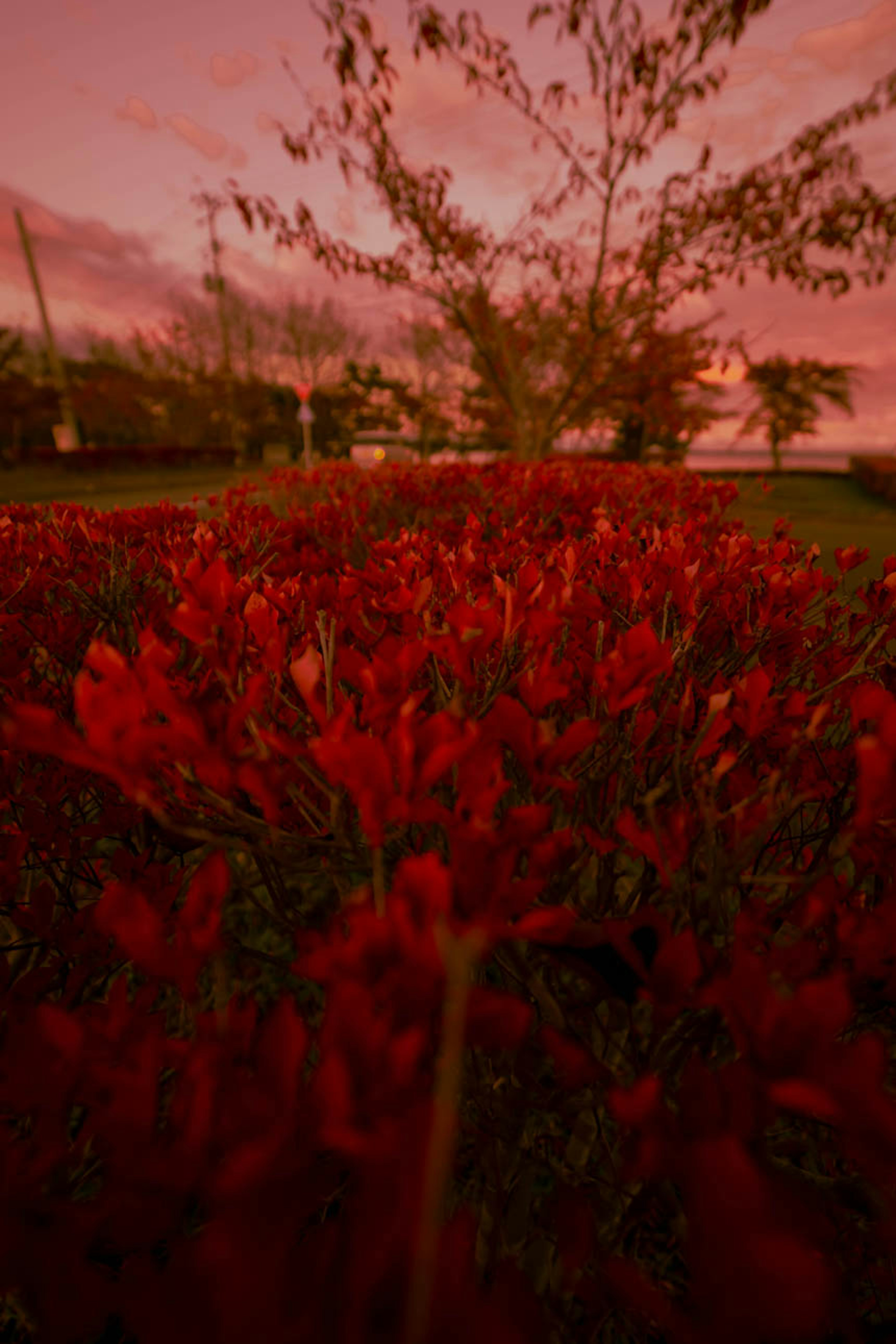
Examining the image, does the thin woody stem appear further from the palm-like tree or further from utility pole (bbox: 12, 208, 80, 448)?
the palm-like tree

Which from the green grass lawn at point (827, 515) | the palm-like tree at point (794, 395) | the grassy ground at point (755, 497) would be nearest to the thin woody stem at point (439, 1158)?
the green grass lawn at point (827, 515)

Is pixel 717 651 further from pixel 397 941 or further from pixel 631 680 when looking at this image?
pixel 397 941

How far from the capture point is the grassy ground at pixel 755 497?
8.89m

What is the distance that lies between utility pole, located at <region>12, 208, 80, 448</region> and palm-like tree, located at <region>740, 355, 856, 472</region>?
36668 millimetres

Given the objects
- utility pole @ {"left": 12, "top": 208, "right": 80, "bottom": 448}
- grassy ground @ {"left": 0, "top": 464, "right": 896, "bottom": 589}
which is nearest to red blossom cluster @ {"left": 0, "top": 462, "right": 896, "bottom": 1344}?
grassy ground @ {"left": 0, "top": 464, "right": 896, "bottom": 589}

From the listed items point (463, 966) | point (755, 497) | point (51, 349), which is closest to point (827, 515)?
A: point (755, 497)

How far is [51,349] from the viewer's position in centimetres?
2586

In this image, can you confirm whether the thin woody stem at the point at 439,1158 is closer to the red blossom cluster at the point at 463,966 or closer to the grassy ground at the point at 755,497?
the red blossom cluster at the point at 463,966

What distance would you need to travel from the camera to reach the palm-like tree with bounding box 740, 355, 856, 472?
129 ft

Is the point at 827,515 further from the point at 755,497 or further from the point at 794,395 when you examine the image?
the point at 794,395

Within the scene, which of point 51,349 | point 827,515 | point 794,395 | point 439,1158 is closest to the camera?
point 439,1158

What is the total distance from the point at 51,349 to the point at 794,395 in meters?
46.4

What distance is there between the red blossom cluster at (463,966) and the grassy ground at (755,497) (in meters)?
2.44

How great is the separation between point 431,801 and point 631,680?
465 millimetres
